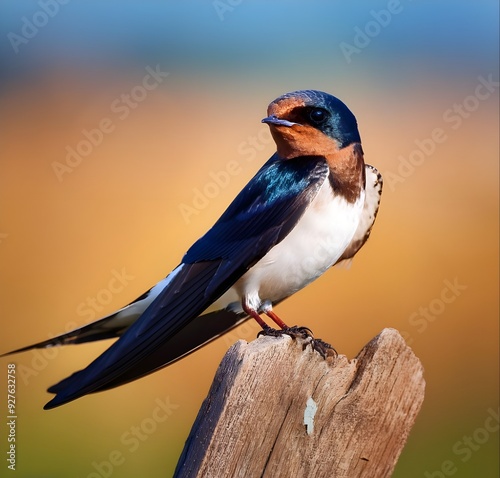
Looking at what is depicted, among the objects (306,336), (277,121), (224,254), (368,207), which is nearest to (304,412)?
(306,336)

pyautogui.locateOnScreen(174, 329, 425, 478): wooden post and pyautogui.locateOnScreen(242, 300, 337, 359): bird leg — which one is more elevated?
pyautogui.locateOnScreen(242, 300, 337, 359): bird leg

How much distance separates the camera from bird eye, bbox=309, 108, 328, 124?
7.36 feet

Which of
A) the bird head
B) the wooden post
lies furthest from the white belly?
the wooden post

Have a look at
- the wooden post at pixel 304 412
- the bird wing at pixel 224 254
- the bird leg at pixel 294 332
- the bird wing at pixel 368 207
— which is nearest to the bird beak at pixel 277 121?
the bird wing at pixel 224 254

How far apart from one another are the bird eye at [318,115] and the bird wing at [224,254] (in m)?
0.11

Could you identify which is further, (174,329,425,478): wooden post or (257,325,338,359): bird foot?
(257,325,338,359): bird foot

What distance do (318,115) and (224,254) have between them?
1.53 feet

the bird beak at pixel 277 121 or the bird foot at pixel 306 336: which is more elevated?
the bird beak at pixel 277 121

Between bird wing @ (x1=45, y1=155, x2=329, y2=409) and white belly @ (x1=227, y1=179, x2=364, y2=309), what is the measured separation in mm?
34

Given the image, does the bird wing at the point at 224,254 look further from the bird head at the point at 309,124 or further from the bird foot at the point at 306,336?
the bird foot at the point at 306,336

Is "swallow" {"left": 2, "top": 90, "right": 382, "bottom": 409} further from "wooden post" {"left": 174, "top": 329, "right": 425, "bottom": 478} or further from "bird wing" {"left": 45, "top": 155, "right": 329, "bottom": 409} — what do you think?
"wooden post" {"left": 174, "top": 329, "right": 425, "bottom": 478}

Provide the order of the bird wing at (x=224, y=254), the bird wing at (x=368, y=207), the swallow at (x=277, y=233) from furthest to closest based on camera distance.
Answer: the bird wing at (x=368, y=207) < the swallow at (x=277, y=233) < the bird wing at (x=224, y=254)

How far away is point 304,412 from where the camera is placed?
1.53 m

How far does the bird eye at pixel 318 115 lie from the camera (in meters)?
2.24
